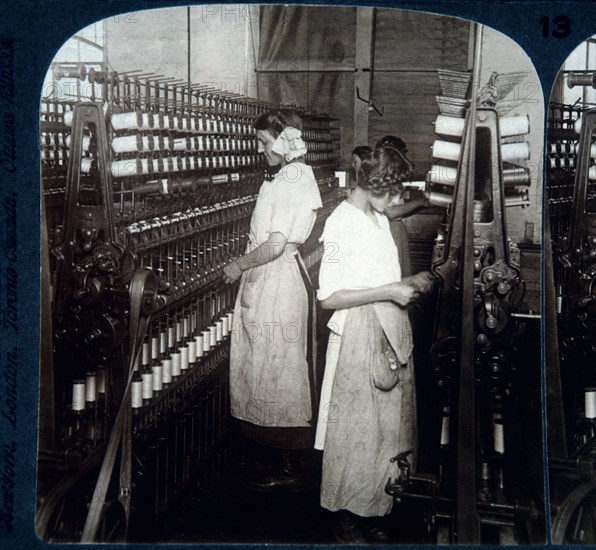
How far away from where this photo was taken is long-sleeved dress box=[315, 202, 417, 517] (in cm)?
214

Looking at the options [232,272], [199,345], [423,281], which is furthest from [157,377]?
[423,281]

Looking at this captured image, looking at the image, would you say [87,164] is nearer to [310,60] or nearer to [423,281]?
[310,60]

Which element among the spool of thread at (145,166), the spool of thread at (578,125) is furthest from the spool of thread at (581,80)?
the spool of thread at (145,166)

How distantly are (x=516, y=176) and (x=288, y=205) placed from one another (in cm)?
66

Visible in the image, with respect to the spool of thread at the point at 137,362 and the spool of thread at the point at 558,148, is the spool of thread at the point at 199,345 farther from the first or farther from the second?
the spool of thread at the point at 558,148

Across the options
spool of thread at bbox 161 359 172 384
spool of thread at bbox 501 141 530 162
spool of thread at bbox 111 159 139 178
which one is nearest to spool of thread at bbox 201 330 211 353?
spool of thread at bbox 161 359 172 384

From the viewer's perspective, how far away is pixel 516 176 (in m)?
2.15

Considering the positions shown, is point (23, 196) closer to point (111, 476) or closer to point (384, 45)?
point (111, 476)

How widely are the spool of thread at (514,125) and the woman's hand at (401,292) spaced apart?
1.68 ft

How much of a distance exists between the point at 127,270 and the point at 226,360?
40 cm

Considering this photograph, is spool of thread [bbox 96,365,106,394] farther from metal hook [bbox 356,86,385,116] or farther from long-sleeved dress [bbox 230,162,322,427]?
metal hook [bbox 356,86,385,116]

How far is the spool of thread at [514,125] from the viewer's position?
83.5 inches

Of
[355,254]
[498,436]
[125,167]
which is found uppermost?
[125,167]

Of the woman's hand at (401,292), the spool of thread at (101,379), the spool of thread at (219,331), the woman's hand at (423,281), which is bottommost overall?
the spool of thread at (101,379)
